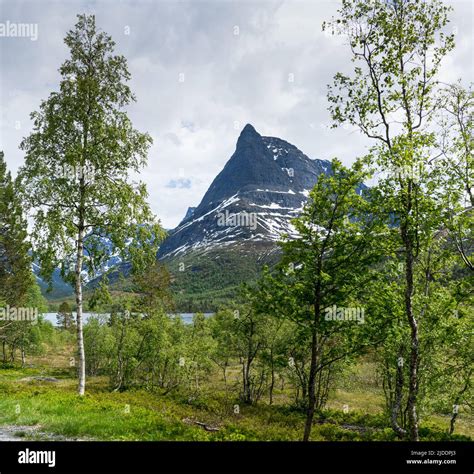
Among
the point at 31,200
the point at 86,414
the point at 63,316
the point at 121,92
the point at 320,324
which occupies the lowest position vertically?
the point at 63,316

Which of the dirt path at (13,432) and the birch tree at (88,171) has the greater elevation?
the birch tree at (88,171)

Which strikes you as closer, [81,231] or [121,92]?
[81,231]

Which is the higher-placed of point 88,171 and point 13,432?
point 88,171

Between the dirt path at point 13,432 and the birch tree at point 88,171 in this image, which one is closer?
the dirt path at point 13,432

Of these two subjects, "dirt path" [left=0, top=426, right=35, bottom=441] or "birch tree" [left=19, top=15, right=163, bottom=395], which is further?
"birch tree" [left=19, top=15, right=163, bottom=395]

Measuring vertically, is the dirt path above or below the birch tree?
below

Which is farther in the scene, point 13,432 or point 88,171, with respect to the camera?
point 88,171

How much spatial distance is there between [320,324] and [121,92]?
18095 millimetres

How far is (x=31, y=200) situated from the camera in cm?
1806

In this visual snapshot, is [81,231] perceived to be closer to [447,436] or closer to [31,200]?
[31,200]
